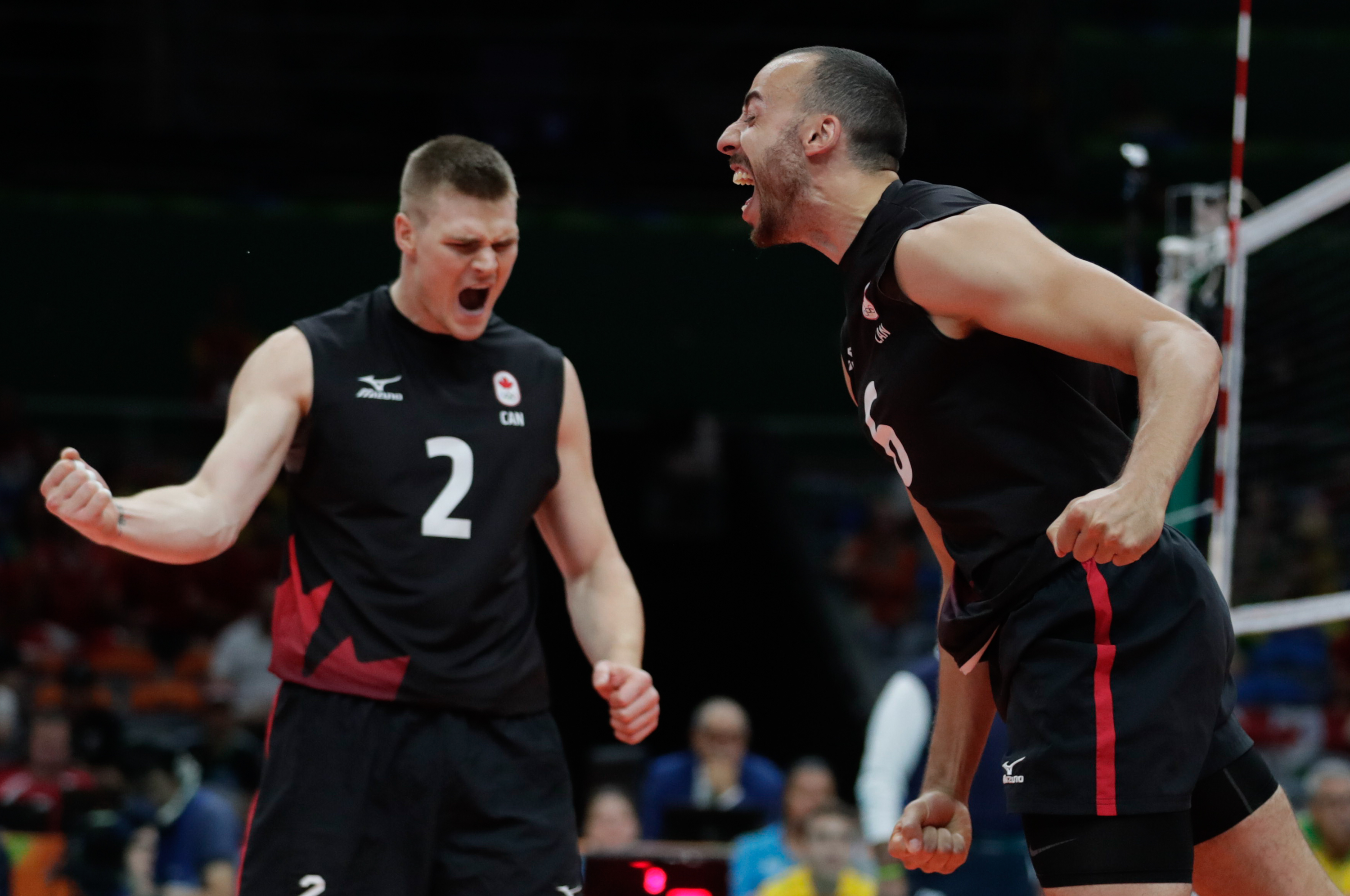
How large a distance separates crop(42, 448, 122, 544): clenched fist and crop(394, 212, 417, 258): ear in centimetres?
102

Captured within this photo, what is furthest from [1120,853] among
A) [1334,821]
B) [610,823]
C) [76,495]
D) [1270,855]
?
[1334,821]

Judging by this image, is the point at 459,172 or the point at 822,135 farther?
the point at 459,172

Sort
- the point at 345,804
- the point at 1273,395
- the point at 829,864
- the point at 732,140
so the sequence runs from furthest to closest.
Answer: the point at 1273,395 → the point at 829,864 → the point at 345,804 → the point at 732,140

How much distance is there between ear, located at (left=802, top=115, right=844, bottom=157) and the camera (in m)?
3.01

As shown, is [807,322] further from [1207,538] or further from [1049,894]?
[1049,894]

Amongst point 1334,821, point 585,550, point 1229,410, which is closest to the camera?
point 585,550

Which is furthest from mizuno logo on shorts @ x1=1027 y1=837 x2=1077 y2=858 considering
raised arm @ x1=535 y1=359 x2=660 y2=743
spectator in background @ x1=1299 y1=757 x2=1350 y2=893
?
spectator in background @ x1=1299 y1=757 x2=1350 y2=893

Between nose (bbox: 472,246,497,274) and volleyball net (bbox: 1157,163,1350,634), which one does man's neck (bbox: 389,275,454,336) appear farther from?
volleyball net (bbox: 1157,163,1350,634)

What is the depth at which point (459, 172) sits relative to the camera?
12.4 ft

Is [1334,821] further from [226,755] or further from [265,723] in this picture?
[265,723]

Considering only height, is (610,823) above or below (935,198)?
below

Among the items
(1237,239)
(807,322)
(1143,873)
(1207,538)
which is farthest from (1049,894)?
(807,322)

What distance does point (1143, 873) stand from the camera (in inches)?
104

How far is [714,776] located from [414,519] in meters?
5.05
